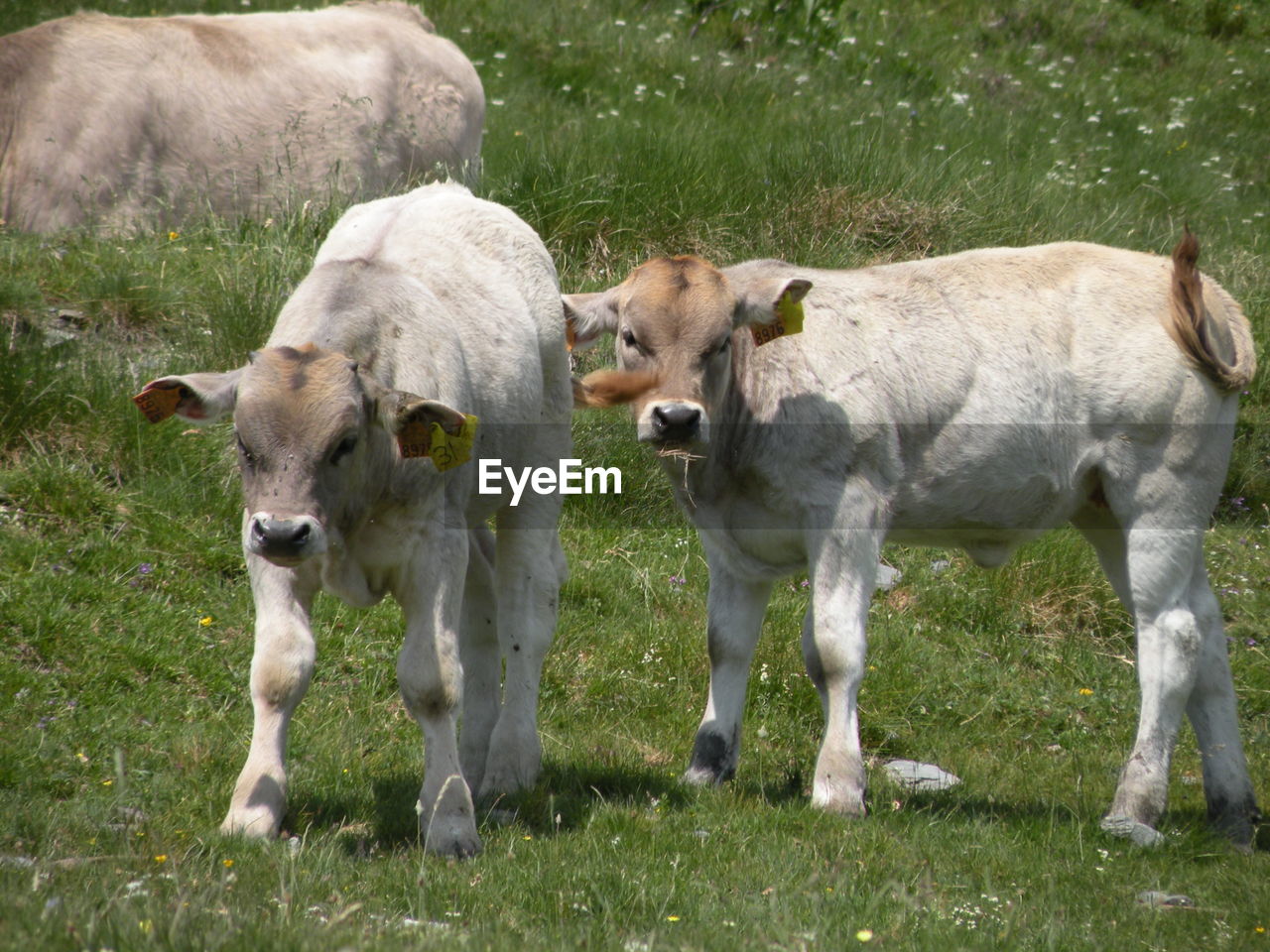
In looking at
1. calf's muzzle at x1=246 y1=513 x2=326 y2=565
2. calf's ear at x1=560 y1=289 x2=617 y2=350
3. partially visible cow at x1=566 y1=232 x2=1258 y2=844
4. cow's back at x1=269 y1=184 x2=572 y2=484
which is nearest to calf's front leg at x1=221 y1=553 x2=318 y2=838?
calf's muzzle at x1=246 y1=513 x2=326 y2=565

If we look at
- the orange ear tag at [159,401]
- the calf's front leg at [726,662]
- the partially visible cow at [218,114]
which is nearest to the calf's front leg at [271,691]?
the orange ear tag at [159,401]

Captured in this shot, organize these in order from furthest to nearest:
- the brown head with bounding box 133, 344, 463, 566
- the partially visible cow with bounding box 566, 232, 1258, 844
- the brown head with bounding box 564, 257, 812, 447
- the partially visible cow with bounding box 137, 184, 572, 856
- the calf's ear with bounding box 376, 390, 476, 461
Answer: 1. the partially visible cow with bounding box 566, 232, 1258, 844
2. the brown head with bounding box 564, 257, 812, 447
3. the calf's ear with bounding box 376, 390, 476, 461
4. the partially visible cow with bounding box 137, 184, 572, 856
5. the brown head with bounding box 133, 344, 463, 566

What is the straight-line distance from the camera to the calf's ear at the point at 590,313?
23.2ft

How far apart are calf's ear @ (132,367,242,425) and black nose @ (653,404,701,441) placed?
1.72 m

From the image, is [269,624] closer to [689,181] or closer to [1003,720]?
[1003,720]

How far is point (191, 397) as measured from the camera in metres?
5.71

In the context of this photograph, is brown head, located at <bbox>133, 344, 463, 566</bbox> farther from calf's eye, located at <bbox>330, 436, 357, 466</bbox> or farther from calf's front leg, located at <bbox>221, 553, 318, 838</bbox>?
calf's front leg, located at <bbox>221, 553, 318, 838</bbox>

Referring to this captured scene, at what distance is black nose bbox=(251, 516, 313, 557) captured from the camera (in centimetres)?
516

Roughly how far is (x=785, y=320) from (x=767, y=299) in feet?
0.41

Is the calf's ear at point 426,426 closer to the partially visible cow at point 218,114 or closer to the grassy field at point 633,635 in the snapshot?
the grassy field at point 633,635

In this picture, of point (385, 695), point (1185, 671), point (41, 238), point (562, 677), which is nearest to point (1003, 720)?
point (1185, 671)

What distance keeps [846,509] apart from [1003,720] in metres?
2.72

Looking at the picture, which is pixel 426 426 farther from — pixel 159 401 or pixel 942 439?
pixel 942 439

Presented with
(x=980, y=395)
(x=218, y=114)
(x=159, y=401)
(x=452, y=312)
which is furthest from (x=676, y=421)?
(x=218, y=114)
